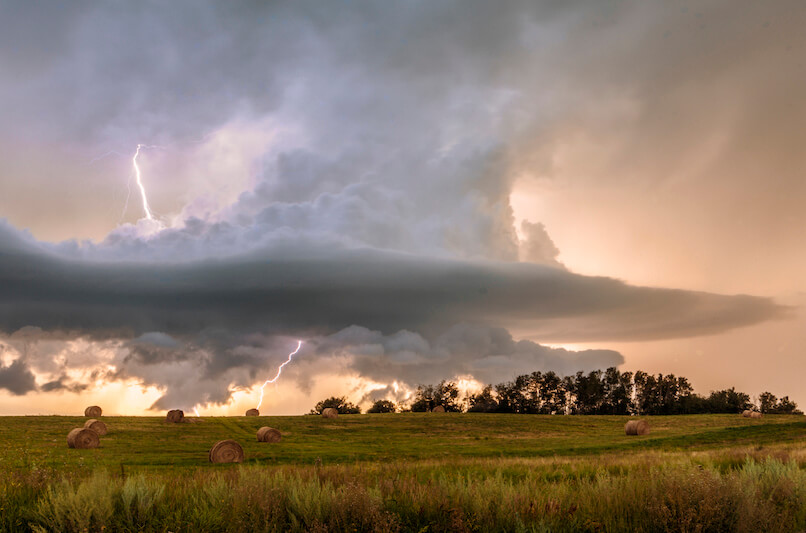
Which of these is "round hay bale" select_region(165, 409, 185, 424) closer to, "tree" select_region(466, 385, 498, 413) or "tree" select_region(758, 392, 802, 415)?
"tree" select_region(466, 385, 498, 413)

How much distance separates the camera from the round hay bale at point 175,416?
207ft

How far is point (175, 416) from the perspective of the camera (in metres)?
63.4

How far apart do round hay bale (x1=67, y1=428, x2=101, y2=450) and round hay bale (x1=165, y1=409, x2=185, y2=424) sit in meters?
20.5

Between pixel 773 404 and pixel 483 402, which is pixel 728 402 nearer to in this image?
pixel 773 404

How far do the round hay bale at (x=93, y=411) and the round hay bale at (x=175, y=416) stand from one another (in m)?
8.88

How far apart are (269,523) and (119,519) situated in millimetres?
2879

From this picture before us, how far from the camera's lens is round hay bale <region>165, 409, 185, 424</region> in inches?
2484

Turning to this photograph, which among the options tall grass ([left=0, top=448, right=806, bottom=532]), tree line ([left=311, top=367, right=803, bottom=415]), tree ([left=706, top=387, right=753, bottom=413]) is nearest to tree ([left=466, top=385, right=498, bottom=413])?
tree line ([left=311, top=367, right=803, bottom=415])

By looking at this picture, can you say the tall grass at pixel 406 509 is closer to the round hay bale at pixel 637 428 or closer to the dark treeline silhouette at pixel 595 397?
the round hay bale at pixel 637 428

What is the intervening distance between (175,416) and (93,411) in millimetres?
10785

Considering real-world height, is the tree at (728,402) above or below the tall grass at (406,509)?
below

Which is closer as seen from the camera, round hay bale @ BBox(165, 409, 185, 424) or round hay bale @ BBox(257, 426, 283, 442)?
round hay bale @ BBox(257, 426, 283, 442)

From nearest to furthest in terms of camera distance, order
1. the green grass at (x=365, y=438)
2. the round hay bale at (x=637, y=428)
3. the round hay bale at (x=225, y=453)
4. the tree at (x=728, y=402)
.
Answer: the round hay bale at (x=225, y=453), the green grass at (x=365, y=438), the round hay bale at (x=637, y=428), the tree at (x=728, y=402)

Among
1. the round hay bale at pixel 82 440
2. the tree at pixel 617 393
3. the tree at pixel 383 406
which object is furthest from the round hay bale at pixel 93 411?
the tree at pixel 617 393
